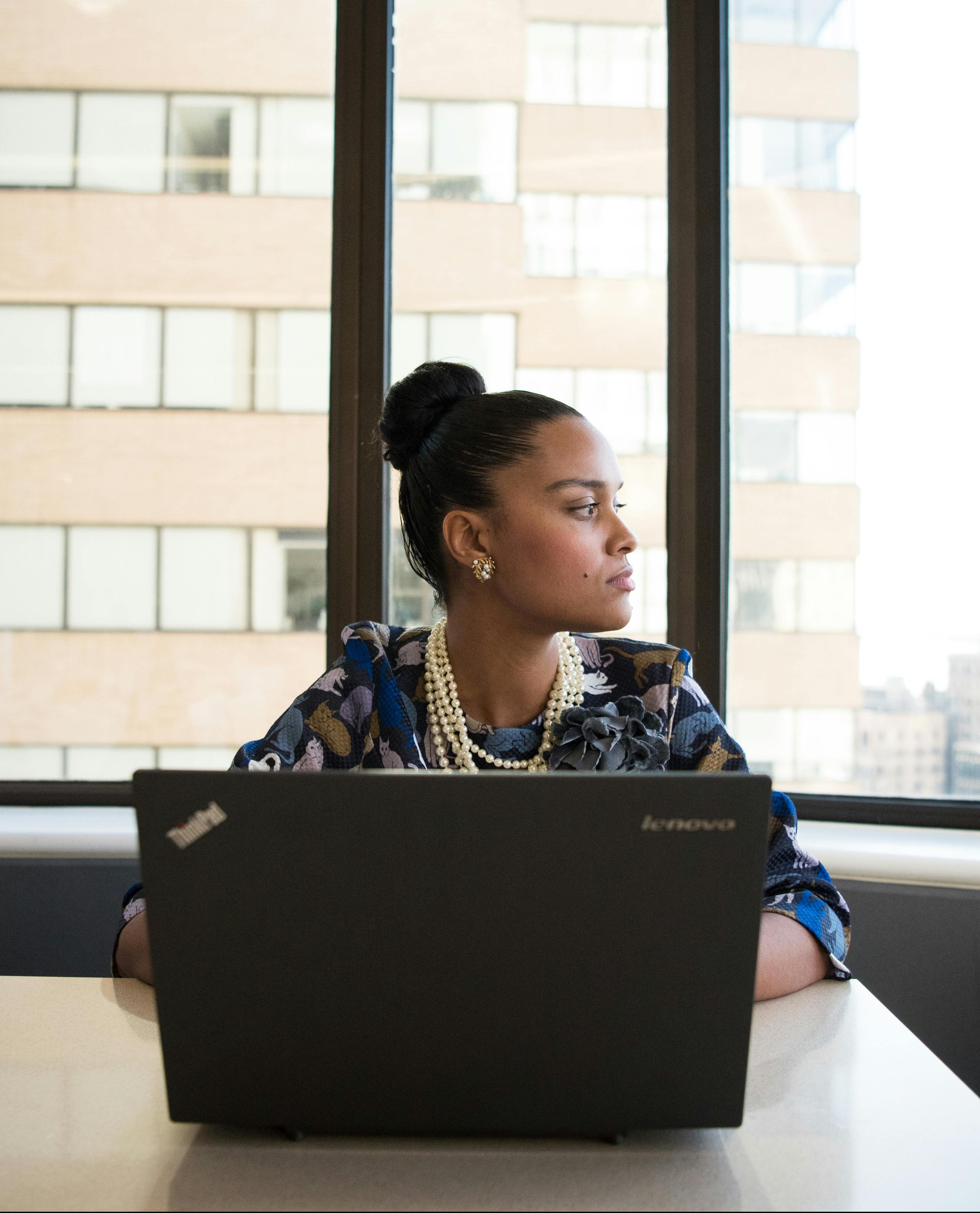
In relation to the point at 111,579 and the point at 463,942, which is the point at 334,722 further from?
the point at 111,579

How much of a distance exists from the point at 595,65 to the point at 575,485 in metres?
1.41

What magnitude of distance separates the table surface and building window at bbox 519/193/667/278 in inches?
74.6

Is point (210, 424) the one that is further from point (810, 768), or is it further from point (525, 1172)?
point (525, 1172)

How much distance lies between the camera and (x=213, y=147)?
243 centimetres

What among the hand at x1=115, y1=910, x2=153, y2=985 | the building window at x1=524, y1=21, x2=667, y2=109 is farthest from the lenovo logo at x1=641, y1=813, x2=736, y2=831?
the building window at x1=524, y1=21, x2=667, y2=109

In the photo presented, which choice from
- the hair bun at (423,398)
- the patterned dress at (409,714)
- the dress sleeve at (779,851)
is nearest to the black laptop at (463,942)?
the dress sleeve at (779,851)

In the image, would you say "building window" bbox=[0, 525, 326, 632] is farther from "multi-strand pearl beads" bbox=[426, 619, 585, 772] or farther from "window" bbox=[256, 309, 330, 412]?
"multi-strand pearl beads" bbox=[426, 619, 585, 772]

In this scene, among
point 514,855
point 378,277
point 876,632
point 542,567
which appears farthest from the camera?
point 378,277

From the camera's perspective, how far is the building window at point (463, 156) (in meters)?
2.36

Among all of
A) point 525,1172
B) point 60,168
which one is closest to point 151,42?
point 60,168

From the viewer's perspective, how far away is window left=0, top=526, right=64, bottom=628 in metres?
2.44

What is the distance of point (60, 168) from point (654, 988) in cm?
251

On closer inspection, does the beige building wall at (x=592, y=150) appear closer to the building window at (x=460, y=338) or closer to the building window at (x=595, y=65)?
the building window at (x=595, y=65)

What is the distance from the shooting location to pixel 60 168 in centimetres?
244
